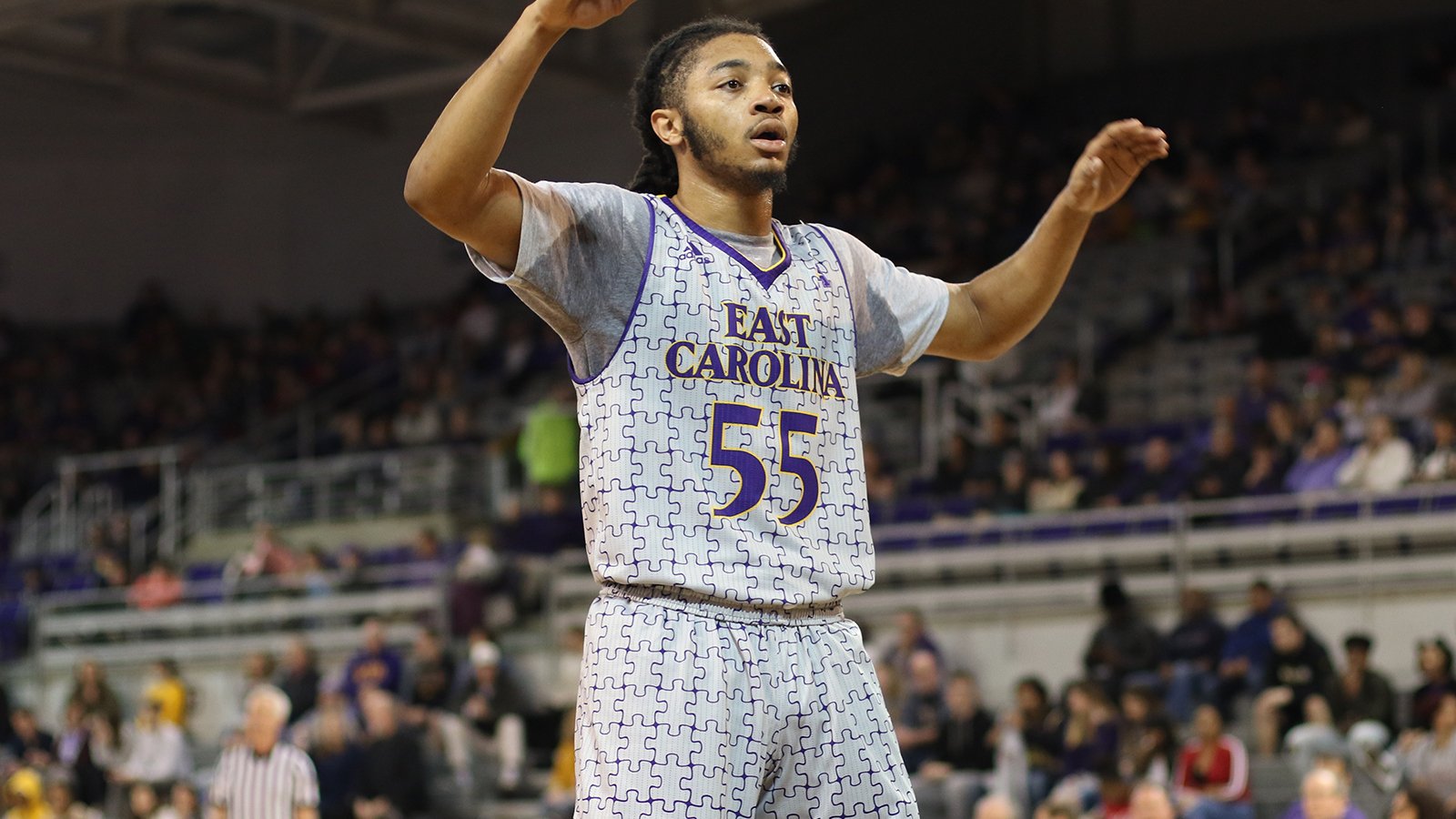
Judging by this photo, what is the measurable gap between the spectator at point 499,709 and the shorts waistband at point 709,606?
11207 mm

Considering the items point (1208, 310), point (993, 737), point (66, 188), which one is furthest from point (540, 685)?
point (66, 188)

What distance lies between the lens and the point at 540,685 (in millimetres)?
15930

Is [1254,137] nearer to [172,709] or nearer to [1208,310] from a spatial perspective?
[1208,310]

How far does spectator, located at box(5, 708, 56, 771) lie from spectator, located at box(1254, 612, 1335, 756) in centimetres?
976

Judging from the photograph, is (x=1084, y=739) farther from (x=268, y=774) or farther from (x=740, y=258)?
(x=740, y=258)

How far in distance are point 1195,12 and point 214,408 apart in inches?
509

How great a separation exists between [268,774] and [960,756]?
14.9 ft

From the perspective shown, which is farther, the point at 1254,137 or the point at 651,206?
the point at 1254,137

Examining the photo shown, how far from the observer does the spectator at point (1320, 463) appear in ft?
43.8

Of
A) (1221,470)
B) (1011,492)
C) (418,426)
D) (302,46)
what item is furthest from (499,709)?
(302,46)

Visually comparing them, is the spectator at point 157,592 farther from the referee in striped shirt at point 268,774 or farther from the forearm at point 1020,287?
the forearm at point 1020,287

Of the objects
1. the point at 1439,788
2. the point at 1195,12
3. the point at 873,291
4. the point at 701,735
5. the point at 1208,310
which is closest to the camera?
the point at 701,735

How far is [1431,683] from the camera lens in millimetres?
11172

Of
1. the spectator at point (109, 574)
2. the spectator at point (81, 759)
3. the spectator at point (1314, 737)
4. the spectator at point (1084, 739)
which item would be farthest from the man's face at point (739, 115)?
the spectator at point (109, 574)
